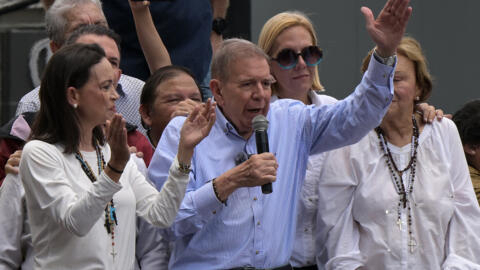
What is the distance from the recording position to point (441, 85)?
8.77 metres

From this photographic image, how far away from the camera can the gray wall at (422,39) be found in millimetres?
8523

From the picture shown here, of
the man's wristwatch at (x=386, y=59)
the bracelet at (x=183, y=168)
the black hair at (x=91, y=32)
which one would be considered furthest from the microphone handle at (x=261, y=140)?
the black hair at (x=91, y=32)

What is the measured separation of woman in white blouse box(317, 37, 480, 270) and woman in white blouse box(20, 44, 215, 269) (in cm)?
101

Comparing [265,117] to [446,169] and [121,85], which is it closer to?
[446,169]

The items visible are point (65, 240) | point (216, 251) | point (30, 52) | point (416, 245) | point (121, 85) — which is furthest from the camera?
point (30, 52)

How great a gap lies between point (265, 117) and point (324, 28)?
457 centimetres

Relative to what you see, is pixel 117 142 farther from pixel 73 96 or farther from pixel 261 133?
pixel 261 133

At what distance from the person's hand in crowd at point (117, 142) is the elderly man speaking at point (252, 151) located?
507 millimetres

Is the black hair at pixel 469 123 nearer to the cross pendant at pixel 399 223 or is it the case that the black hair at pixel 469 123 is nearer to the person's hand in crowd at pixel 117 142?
the cross pendant at pixel 399 223

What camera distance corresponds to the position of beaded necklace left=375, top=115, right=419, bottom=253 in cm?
447

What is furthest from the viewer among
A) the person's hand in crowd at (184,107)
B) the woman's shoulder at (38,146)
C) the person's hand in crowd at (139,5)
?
the person's hand in crowd at (139,5)

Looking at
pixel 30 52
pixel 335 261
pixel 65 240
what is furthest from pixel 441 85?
pixel 65 240

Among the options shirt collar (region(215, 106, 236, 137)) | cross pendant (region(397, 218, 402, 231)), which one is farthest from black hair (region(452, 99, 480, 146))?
shirt collar (region(215, 106, 236, 137))

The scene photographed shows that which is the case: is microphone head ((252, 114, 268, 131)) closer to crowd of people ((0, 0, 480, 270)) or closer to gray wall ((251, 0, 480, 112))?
crowd of people ((0, 0, 480, 270))
